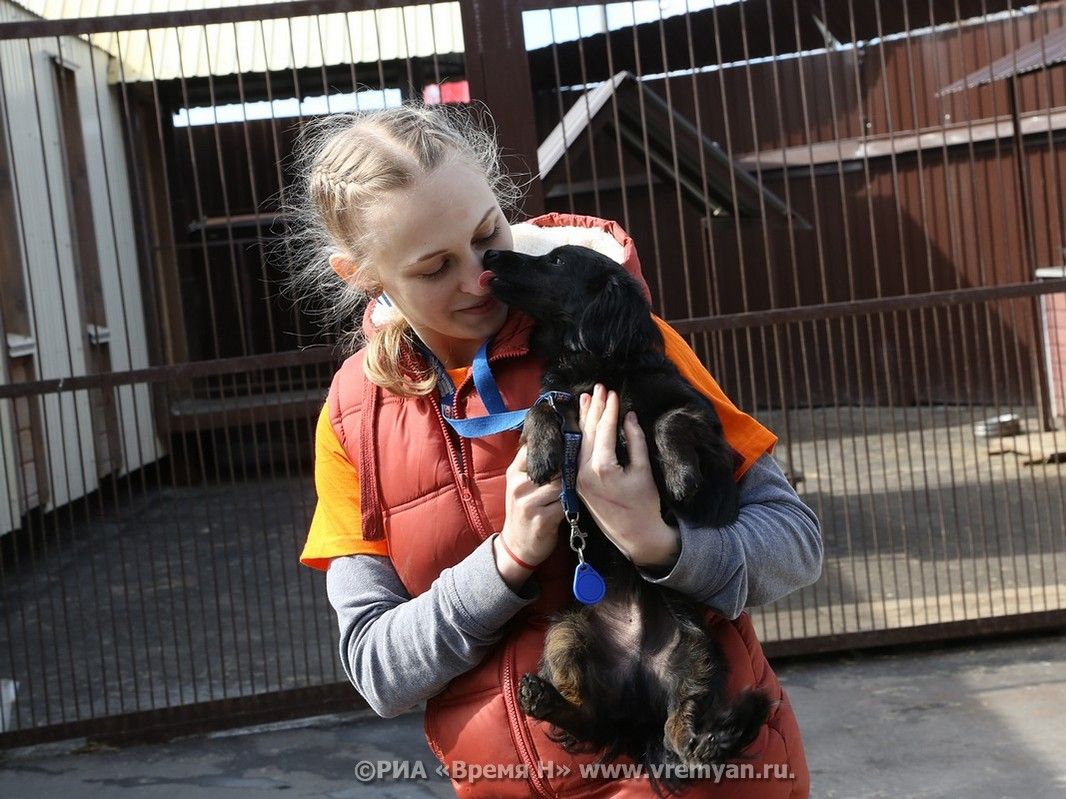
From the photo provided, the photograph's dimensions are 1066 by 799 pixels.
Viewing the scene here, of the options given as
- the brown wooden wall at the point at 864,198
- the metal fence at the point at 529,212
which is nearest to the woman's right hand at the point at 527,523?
the metal fence at the point at 529,212

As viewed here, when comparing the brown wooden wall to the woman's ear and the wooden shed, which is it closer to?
the wooden shed

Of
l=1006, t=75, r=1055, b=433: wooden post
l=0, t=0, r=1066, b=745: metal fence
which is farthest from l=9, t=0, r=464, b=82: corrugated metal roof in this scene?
l=1006, t=75, r=1055, b=433: wooden post

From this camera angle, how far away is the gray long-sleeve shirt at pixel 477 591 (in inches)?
60.1

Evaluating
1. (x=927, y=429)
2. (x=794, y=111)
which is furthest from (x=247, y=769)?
(x=794, y=111)

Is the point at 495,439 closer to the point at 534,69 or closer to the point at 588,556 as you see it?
the point at 588,556

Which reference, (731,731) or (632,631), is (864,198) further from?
(731,731)

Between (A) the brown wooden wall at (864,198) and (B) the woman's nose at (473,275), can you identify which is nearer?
(B) the woman's nose at (473,275)

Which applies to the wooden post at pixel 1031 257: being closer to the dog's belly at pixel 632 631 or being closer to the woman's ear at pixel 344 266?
the dog's belly at pixel 632 631

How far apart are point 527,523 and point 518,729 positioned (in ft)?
0.93

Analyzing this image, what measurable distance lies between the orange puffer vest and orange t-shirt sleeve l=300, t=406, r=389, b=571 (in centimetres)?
2

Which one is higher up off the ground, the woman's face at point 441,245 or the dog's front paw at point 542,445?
the woman's face at point 441,245

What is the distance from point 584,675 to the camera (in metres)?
1.70

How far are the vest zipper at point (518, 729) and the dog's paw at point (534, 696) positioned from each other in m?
0.01

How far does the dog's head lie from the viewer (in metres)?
1.72
